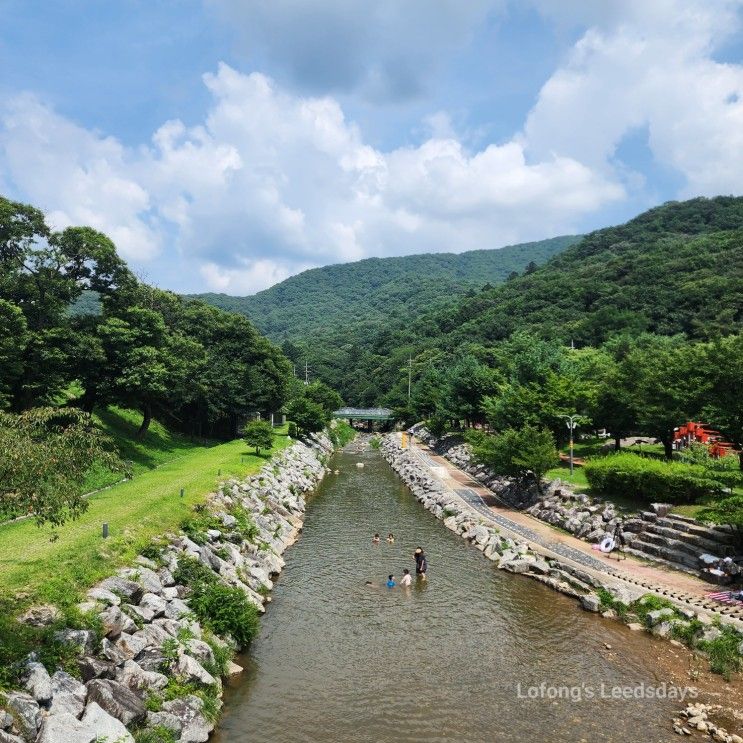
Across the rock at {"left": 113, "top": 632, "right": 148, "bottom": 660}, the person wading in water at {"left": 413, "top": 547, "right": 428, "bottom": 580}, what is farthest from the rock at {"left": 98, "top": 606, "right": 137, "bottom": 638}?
the person wading in water at {"left": 413, "top": 547, "right": 428, "bottom": 580}

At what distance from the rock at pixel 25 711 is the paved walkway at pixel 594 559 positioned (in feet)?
70.8

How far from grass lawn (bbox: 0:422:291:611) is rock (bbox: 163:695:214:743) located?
408 cm

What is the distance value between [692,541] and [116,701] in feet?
80.6

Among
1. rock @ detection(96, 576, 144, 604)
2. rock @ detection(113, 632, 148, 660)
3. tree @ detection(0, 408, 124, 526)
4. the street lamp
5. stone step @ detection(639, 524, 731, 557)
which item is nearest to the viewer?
tree @ detection(0, 408, 124, 526)

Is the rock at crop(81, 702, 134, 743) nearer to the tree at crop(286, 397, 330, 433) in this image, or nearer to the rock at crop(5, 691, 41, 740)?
the rock at crop(5, 691, 41, 740)

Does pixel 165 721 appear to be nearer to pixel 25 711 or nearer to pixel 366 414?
pixel 25 711

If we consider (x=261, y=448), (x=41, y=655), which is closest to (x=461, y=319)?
(x=261, y=448)

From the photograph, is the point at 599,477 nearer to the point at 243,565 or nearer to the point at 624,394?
the point at 624,394

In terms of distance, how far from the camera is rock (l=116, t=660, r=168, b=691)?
43.8 feet

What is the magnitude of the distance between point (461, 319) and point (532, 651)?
486 ft

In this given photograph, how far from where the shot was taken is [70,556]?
56.9ft

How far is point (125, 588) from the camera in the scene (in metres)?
16.5

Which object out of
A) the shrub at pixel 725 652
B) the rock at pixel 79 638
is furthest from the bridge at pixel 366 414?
the rock at pixel 79 638

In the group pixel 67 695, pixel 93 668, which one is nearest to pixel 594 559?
pixel 93 668
